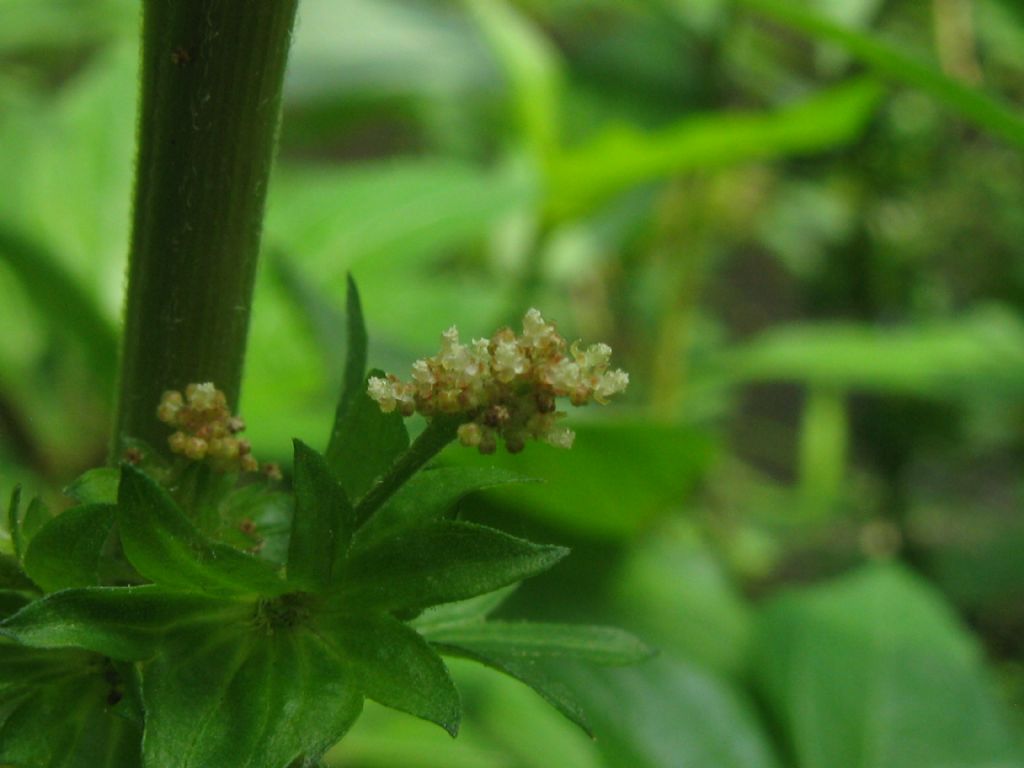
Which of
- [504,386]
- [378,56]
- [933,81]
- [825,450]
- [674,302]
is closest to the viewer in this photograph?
[504,386]

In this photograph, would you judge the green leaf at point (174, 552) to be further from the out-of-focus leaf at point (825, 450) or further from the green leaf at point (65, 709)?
the out-of-focus leaf at point (825, 450)

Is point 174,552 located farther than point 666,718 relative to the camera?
No

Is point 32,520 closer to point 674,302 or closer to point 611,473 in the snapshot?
point 611,473

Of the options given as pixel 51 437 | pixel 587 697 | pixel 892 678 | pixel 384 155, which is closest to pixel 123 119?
pixel 51 437

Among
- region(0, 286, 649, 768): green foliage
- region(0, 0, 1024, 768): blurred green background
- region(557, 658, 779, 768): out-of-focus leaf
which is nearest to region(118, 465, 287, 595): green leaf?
region(0, 286, 649, 768): green foliage

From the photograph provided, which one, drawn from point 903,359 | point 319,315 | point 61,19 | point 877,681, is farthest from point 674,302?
point 61,19

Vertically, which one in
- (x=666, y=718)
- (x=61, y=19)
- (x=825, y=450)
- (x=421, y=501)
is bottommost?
(x=666, y=718)
